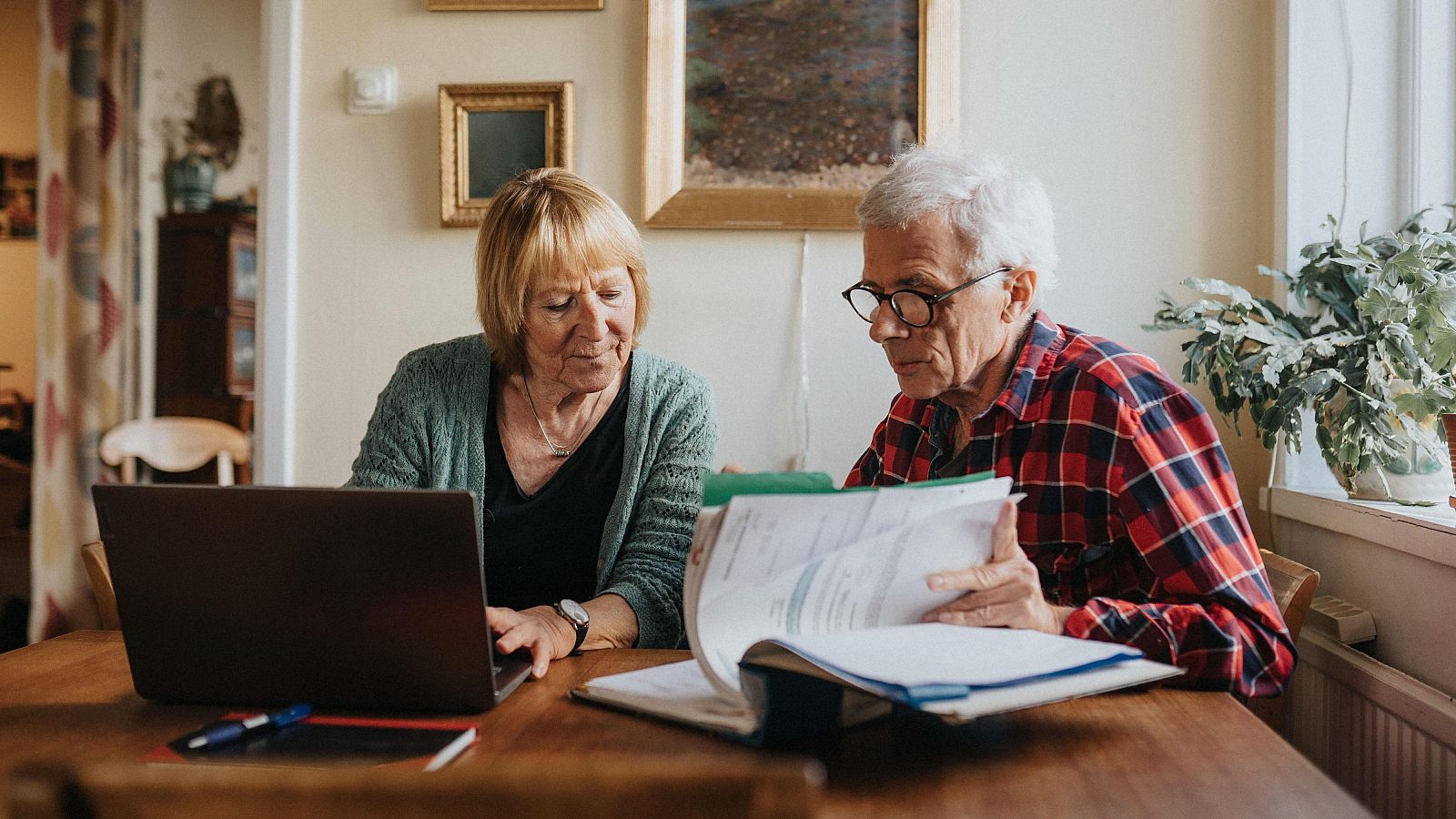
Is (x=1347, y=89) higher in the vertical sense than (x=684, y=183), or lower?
higher

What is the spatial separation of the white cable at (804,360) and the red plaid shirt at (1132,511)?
0.89 m

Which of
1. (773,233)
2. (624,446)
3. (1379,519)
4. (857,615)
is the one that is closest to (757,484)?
(857,615)

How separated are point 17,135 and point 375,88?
3460mm

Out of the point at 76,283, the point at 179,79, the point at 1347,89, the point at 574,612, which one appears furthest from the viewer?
the point at 179,79

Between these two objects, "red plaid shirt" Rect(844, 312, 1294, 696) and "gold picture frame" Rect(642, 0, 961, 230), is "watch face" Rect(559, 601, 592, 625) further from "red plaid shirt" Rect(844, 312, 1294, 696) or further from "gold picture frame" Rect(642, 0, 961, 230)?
"gold picture frame" Rect(642, 0, 961, 230)

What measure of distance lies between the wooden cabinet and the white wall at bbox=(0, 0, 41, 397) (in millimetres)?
1249

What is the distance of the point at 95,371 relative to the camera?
3658mm

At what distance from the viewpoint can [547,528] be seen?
60.4 inches

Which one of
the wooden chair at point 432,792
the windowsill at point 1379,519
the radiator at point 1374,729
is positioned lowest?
the radiator at point 1374,729

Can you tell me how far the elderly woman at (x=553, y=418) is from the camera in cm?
150

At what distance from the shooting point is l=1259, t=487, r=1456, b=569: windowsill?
52.0 inches

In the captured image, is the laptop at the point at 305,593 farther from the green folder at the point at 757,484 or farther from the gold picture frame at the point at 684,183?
the gold picture frame at the point at 684,183

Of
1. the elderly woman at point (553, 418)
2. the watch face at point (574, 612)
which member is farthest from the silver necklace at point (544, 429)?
the watch face at point (574, 612)

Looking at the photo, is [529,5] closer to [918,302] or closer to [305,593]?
[918,302]
